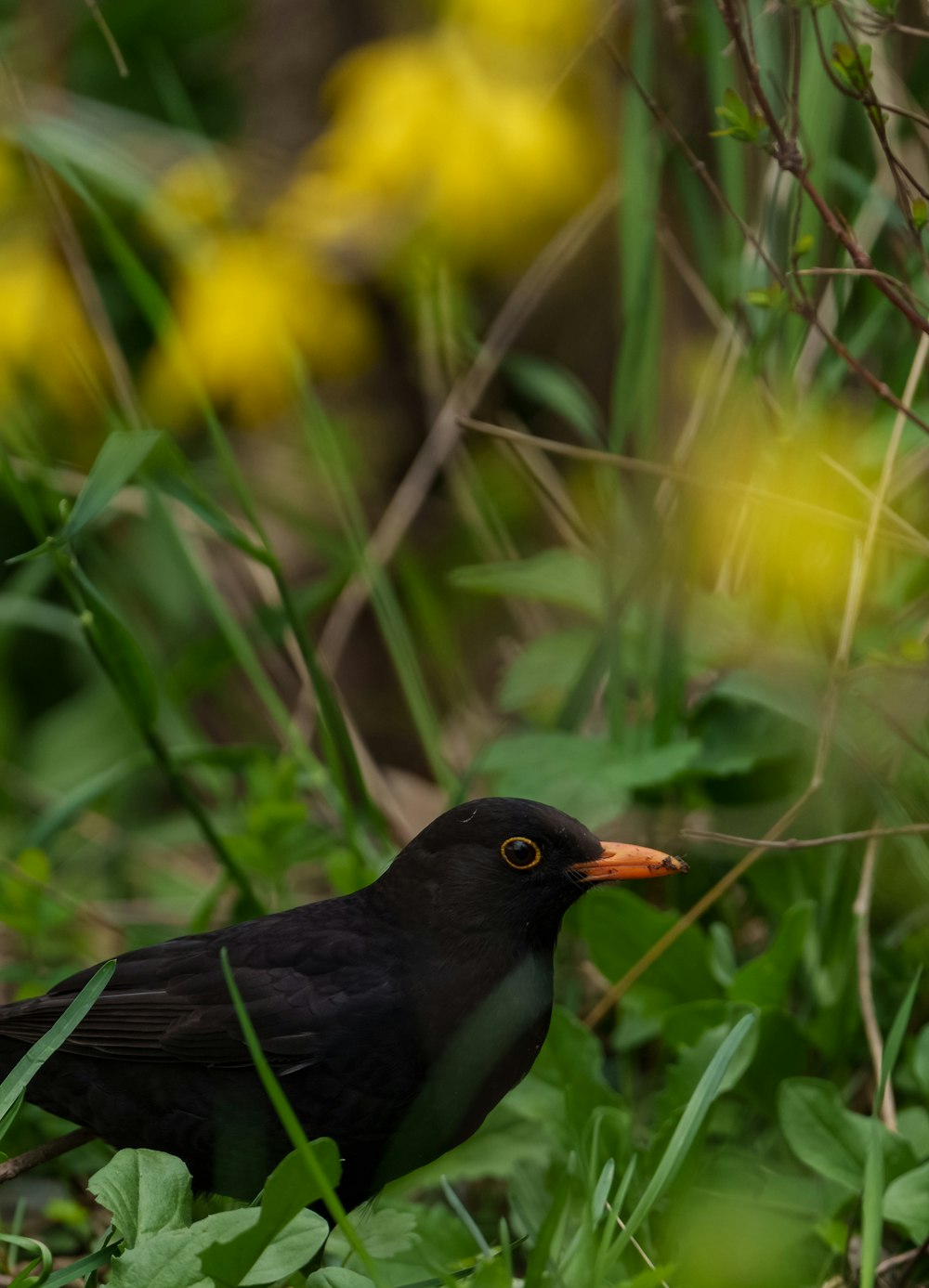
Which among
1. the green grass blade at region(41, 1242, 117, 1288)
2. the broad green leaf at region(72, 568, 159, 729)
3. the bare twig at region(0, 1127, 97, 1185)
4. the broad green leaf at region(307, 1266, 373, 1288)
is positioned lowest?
the bare twig at region(0, 1127, 97, 1185)

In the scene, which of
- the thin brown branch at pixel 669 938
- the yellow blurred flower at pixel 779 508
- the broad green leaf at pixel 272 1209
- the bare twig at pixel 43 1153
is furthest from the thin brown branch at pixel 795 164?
the bare twig at pixel 43 1153

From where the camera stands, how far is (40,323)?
4.78 m

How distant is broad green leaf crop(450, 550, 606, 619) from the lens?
3236 mm

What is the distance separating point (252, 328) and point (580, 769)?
2302 mm

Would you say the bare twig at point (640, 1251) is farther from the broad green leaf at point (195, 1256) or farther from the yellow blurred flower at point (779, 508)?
the yellow blurred flower at point (779, 508)

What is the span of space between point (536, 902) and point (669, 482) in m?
1.28

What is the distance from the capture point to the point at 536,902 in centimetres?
245

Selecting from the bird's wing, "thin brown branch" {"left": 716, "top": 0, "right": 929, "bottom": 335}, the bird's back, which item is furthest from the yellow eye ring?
"thin brown branch" {"left": 716, "top": 0, "right": 929, "bottom": 335}

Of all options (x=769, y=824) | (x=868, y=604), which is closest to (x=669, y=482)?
(x=868, y=604)

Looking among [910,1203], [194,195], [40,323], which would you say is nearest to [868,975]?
[910,1203]

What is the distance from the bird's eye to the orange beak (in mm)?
66

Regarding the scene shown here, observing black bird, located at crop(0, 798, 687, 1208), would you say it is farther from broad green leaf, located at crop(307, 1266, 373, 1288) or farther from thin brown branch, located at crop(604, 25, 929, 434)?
thin brown branch, located at crop(604, 25, 929, 434)

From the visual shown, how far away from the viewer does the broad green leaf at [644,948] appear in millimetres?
2766

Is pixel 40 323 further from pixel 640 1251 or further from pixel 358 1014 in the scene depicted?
pixel 640 1251
